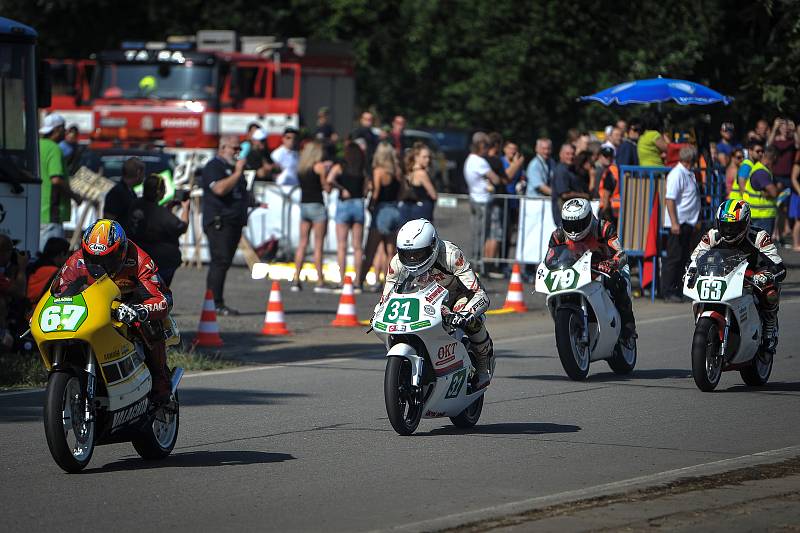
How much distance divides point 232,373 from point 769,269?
4.91m

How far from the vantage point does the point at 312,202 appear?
20.7 m

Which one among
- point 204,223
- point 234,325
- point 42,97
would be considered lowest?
point 234,325

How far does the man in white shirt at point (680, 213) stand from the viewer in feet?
62.1

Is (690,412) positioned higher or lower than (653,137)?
lower

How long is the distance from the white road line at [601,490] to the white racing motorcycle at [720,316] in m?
2.44

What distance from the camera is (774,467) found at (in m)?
8.91

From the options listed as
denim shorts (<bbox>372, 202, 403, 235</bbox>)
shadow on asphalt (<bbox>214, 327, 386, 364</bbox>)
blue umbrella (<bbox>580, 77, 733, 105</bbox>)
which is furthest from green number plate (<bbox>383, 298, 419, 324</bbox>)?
blue umbrella (<bbox>580, 77, 733, 105</bbox>)

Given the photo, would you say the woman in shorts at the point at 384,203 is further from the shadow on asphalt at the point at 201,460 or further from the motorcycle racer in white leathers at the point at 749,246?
the shadow on asphalt at the point at 201,460

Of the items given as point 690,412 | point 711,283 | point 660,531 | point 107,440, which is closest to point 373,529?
point 660,531

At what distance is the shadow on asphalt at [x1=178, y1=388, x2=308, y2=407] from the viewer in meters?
12.1

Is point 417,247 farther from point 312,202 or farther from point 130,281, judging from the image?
point 312,202

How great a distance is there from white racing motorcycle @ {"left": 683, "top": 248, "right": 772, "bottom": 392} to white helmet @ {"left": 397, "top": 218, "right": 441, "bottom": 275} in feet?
9.82

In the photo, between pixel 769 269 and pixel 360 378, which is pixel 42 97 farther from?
pixel 769 269

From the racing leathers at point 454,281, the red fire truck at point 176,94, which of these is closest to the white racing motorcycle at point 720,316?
the racing leathers at point 454,281
